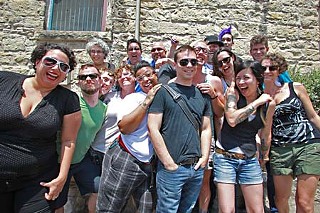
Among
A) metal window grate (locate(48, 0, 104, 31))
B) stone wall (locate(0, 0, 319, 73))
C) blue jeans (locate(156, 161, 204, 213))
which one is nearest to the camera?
blue jeans (locate(156, 161, 204, 213))

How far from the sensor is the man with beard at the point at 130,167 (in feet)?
8.18

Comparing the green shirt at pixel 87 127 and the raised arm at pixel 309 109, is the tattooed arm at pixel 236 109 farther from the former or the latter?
the green shirt at pixel 87 127

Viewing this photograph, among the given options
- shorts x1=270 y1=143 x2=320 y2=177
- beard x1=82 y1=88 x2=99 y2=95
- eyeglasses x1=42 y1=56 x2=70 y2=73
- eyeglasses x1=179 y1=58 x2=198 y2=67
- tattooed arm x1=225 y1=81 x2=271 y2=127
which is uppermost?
eyeglasses x1=179 y1=58 x2=198 y2=67

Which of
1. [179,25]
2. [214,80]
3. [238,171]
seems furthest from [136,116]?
[179,25]

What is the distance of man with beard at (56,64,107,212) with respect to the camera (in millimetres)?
2723

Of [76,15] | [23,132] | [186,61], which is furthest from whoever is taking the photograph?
[76,15]

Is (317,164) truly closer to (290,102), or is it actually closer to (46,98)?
(290,102)

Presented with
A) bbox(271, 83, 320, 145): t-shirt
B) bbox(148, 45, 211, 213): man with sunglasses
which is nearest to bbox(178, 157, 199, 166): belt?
bbox(148, 45, 211, 213): man with sunglasses

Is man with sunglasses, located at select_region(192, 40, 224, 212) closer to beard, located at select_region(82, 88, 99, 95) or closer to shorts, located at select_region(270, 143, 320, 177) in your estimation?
shorts, located at select_region(270, 143, 320, 177)

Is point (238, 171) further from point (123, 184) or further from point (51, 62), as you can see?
point (51, 62)

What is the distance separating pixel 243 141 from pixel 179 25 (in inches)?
172

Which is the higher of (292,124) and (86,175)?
(292,124)

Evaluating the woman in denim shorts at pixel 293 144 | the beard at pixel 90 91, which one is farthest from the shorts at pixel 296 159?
the beard at pixel 90 91

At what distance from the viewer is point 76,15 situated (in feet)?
22.6
